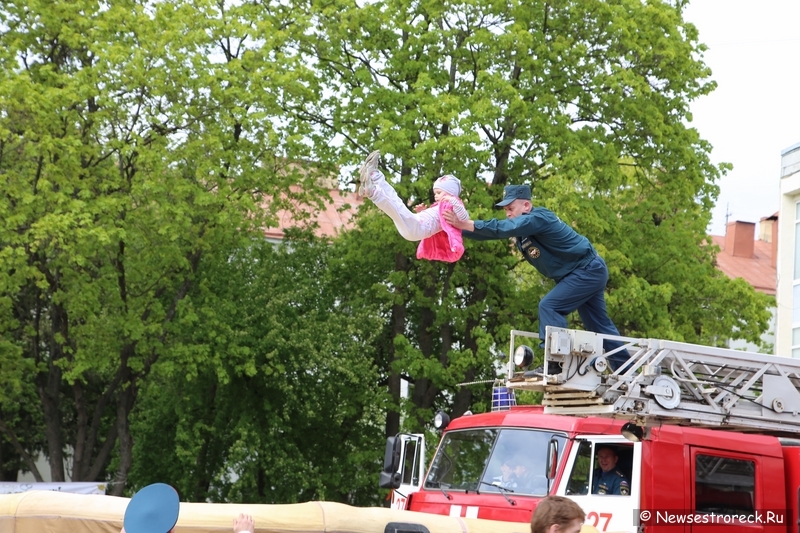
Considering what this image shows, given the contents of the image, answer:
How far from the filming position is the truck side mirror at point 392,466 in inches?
443

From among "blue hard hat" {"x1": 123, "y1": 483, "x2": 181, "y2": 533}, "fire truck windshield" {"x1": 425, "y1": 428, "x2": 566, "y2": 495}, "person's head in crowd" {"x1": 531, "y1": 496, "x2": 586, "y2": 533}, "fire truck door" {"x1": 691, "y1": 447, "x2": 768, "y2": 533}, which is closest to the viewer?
"blue hard hat" {"x1": 123, "y1": 483, "x2": 181, "y2": 533}

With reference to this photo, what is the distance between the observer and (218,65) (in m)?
21.3

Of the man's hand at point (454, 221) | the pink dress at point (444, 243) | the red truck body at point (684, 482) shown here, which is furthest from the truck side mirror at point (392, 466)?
the man's hand at point (454, 221)

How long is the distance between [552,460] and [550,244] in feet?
7.69

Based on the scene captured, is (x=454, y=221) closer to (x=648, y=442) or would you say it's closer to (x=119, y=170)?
(x=648, y=442)

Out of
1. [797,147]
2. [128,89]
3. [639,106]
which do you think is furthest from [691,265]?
[128,89]

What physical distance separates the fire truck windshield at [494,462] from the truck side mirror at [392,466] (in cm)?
36

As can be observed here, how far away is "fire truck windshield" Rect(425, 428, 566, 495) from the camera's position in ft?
32.1

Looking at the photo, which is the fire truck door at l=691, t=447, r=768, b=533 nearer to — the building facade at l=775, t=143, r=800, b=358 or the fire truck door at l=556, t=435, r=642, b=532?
the fire truck door at l=556, t=435, r=642, b=532

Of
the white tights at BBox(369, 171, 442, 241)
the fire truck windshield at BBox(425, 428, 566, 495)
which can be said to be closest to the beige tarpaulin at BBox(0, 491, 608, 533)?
the white tights at BBox(369, 171, 442, 241)

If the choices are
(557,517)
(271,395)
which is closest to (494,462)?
(557,517)

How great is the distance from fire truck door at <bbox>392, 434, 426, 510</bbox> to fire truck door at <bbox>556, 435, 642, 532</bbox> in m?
2.47

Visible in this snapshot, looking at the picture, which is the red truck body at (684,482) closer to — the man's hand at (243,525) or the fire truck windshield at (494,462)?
the fire truck windshield at (494,462)

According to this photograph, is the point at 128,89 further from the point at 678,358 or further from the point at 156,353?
the point at 678,358
